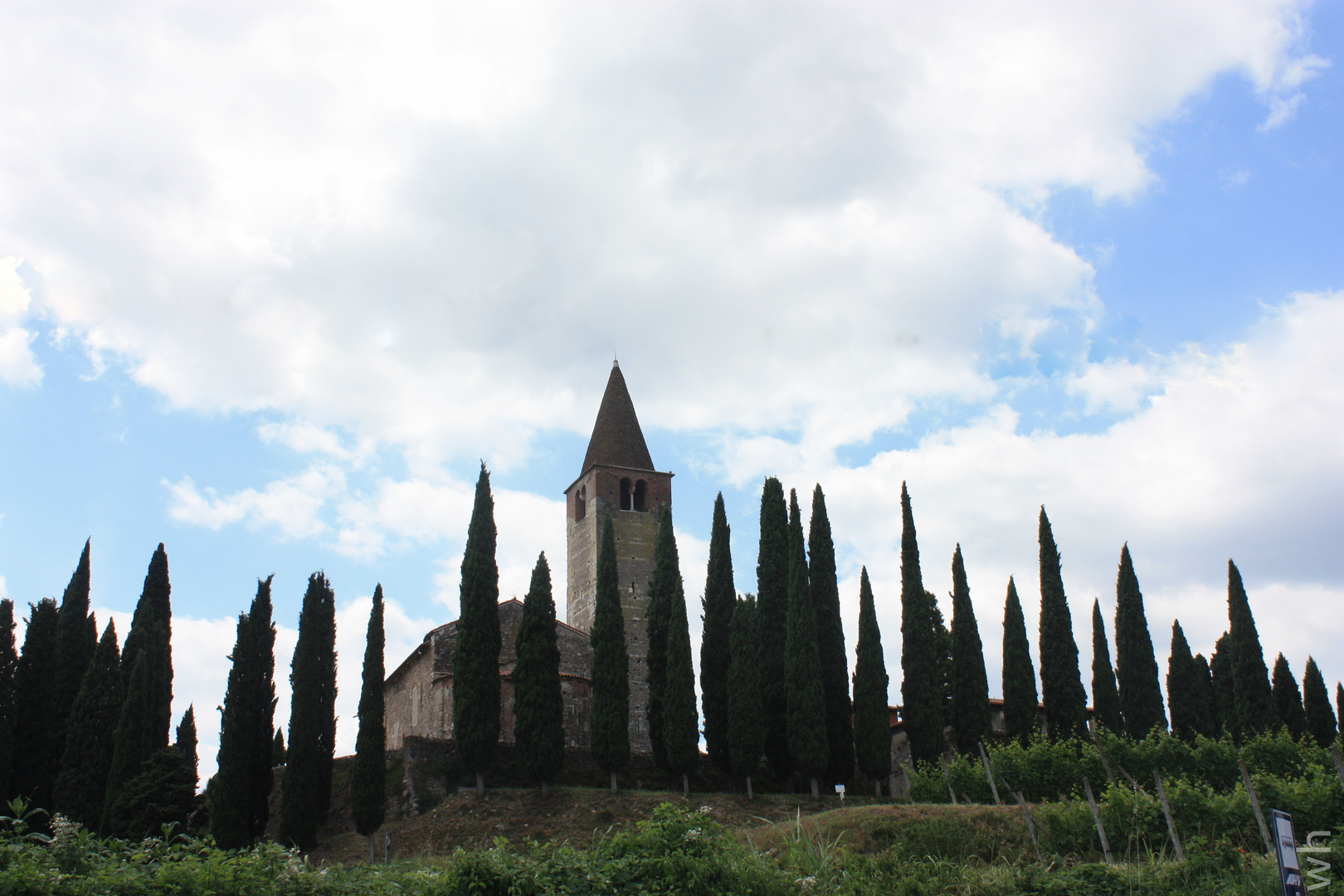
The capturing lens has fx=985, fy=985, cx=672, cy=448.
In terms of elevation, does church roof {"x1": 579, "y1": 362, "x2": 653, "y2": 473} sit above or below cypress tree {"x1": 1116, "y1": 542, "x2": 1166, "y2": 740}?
above

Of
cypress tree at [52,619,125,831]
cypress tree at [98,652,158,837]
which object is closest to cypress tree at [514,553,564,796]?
cypress tree at [98,652,158,837]

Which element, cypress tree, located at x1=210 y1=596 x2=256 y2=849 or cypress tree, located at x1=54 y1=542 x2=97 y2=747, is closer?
cypress tree, located at x1=210 y1=596 x2=256 y2=849

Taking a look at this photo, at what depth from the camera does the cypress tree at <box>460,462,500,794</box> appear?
2681 cm

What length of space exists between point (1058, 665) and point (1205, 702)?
10896 millimetres

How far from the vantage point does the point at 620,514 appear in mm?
45219

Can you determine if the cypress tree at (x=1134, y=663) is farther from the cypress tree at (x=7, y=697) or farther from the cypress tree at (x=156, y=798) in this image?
the cypress tree at (x=7, y=697)

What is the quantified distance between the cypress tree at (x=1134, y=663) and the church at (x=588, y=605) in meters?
17.7

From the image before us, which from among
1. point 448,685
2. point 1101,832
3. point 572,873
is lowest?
point 1101,832

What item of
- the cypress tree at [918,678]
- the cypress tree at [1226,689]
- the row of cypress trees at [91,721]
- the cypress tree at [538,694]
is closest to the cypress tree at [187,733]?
the row of cypress trees at [91,721]

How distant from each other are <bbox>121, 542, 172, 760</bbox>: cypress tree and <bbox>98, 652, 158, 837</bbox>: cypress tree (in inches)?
18.4

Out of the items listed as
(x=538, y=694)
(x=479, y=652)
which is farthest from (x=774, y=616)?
(x=479, y=652)

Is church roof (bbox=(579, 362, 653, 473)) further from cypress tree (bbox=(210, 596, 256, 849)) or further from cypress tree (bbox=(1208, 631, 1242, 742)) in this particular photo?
cypress tree (bbox=(1208, 631, 1242, 742))

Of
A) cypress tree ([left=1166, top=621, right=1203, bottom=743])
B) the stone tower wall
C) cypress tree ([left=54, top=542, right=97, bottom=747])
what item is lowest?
cypress tree ([left=1166, top=621, right=1203, bottom=743])

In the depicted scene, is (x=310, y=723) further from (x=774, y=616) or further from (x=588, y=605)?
(x=588, y=605)
